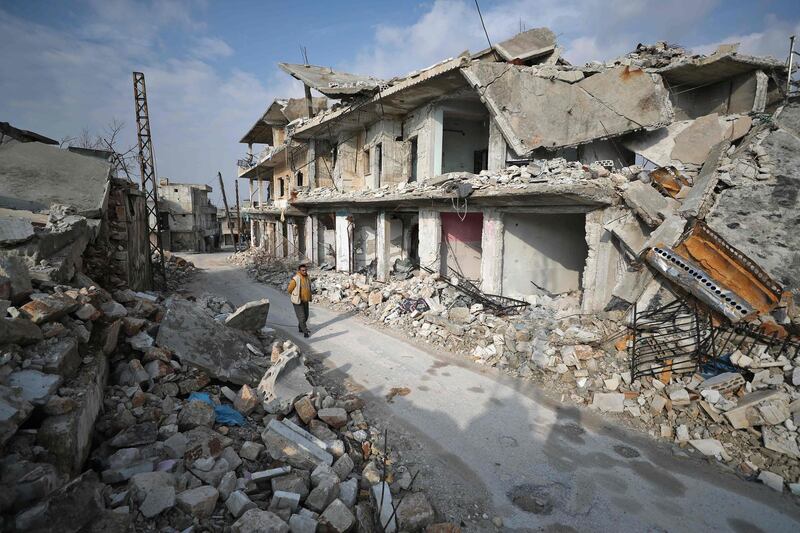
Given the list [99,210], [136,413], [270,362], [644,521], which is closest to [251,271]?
[99,210]

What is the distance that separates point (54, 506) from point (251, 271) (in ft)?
61.4

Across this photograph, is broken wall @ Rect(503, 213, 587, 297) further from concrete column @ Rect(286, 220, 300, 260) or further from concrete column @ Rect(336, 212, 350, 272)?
concrete column @ Rect(286, 220, 300, 260)

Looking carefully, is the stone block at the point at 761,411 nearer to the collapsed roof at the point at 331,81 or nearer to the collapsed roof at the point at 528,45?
the collapsed roof at the point at 528,45

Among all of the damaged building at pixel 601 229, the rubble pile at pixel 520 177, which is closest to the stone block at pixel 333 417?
the damaged building at pixel 601 229

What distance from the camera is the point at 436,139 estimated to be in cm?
1334

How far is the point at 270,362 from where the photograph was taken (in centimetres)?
679

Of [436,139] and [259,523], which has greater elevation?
[436,139]

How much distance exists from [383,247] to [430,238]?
2803 millimetres

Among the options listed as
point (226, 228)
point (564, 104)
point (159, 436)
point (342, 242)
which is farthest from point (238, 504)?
point (226, 228)

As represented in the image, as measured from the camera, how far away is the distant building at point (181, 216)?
37594 mm

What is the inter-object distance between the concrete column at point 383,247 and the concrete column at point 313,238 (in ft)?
19.4

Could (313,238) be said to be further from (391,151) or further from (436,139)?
(436,139)

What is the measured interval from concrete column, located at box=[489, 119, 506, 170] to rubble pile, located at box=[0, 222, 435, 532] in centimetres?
844

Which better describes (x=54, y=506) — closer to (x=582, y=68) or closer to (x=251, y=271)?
(x=582, y=68)
